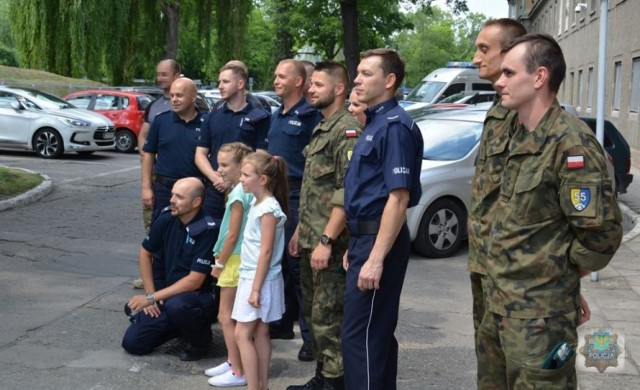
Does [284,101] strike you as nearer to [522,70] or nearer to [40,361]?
[40,361]

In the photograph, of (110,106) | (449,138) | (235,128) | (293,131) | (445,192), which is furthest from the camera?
(110,106)

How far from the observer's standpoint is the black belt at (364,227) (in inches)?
165

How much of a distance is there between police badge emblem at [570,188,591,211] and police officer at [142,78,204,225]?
4151mm

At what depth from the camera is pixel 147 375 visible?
5.42m

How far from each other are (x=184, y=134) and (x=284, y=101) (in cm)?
129

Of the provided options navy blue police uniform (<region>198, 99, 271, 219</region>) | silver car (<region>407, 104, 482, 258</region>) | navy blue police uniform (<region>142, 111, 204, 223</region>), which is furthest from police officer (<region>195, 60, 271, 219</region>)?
silver car (<region>407, 104, 482, 258</region>)

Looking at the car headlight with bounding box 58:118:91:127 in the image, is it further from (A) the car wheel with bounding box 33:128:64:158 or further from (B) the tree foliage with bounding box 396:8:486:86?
(B) the tree foliage with bounding box 396:8:486:86

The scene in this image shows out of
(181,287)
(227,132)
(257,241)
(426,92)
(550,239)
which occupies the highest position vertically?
(426,92)

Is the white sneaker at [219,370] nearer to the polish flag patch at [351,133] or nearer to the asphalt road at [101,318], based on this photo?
the asphalt road at [101,318]

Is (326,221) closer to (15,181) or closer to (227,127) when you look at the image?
(227,127)

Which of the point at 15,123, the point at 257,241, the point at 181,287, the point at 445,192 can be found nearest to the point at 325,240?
the point at 257,241

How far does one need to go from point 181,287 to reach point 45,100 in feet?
51.1

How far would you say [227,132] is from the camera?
251 inches

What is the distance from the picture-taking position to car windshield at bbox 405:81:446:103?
24.8 metres
